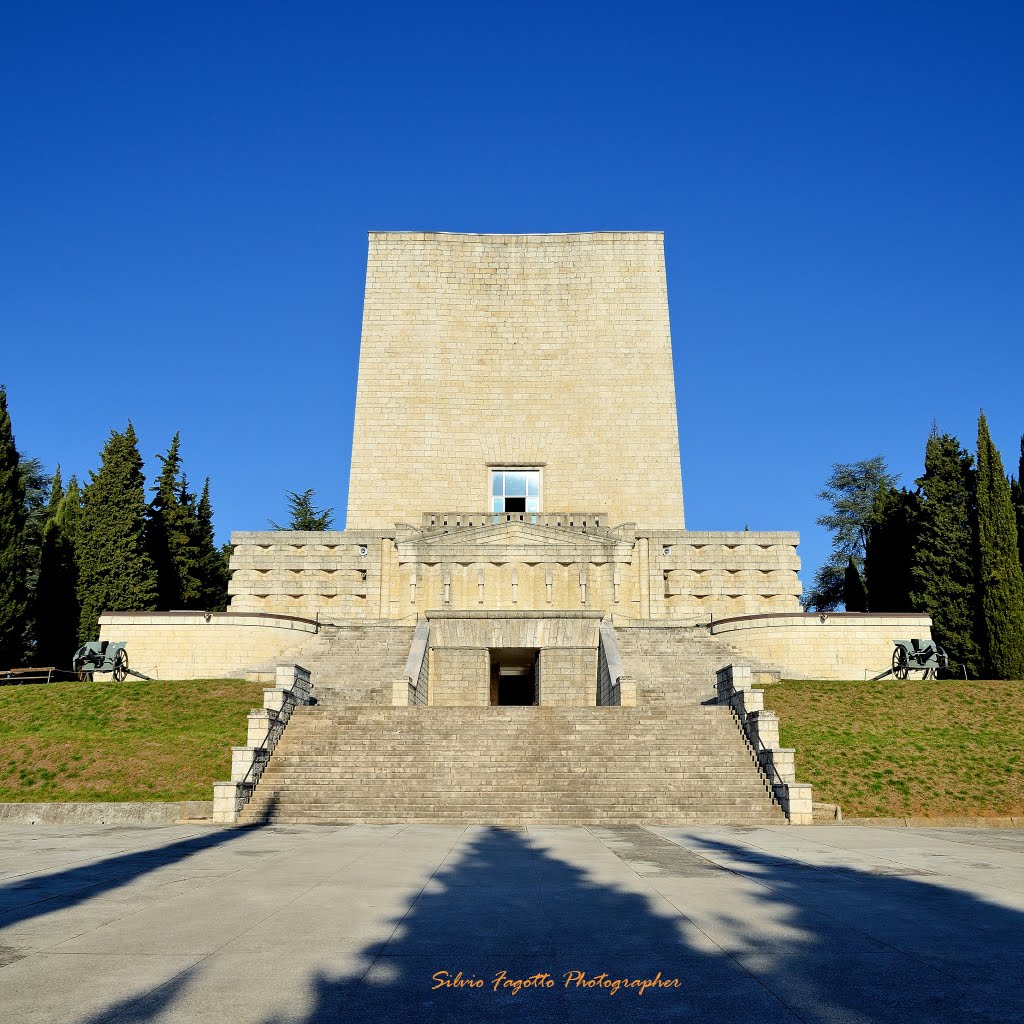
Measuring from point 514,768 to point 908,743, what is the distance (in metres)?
8.99

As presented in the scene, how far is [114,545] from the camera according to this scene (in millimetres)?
40438

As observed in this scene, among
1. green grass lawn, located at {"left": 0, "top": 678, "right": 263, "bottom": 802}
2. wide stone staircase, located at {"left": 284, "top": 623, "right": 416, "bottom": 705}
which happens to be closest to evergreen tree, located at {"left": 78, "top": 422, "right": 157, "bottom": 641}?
wide stone staircase, located at {"left": 284, "top": 623, "right": 416, "bottom": 705}

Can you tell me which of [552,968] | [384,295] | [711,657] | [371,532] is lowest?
[552,968]

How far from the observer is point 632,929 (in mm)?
7688

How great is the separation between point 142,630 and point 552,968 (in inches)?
1085

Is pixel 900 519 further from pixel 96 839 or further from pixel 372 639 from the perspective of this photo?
pixel 96 839

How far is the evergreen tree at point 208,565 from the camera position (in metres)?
49.3

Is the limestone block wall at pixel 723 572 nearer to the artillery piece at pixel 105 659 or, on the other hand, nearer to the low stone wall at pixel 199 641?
the low stone wall at pixel 199 641

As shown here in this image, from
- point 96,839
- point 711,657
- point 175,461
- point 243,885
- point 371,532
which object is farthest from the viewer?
point 175,461

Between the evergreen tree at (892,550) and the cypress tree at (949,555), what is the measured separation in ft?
5.92

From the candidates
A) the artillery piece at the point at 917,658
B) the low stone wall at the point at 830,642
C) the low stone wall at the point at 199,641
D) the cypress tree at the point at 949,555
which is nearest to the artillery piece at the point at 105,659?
the low stone wall at the point at 199,641

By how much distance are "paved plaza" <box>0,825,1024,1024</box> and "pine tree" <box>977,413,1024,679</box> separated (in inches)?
891

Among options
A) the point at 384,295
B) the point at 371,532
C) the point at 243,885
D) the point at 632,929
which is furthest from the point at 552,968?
the point at 384,295

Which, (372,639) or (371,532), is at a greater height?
(371,532)
